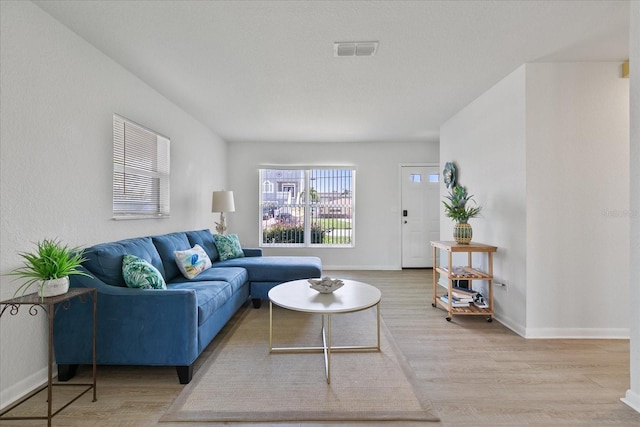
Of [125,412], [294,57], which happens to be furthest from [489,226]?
[125,412]

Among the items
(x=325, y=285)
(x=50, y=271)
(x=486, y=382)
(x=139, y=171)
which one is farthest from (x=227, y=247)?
(x=486, y=382)

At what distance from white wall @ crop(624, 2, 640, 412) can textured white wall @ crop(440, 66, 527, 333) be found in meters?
0.95

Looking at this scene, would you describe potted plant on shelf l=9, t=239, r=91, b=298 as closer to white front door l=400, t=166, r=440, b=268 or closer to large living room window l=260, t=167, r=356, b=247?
large living room window l=260, t=167, r=356, b=247

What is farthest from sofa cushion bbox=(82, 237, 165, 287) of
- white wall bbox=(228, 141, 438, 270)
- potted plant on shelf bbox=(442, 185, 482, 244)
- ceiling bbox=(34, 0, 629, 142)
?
white wall bbox=(228, 141, 438, 270)

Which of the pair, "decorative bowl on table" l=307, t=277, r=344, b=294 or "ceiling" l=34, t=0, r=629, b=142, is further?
"decorative bowl on table" l=307, t=277, r=344, b=294

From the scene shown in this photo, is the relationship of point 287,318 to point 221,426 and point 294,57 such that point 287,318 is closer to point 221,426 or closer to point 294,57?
point 221,426

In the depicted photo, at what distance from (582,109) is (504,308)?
1.99m

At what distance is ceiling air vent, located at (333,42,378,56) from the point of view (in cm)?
242

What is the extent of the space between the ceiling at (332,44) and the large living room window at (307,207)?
2.19m

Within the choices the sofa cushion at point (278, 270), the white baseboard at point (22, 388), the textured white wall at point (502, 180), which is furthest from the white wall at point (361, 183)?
the white baseboard at point (22, 388)

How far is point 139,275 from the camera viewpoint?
2227 millimetres

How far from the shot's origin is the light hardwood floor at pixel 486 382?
5.65ft

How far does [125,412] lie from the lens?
5.77 feet

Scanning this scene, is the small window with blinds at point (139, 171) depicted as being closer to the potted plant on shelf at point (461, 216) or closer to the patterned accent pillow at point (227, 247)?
the patterned accent pillow at point (227, 247)
